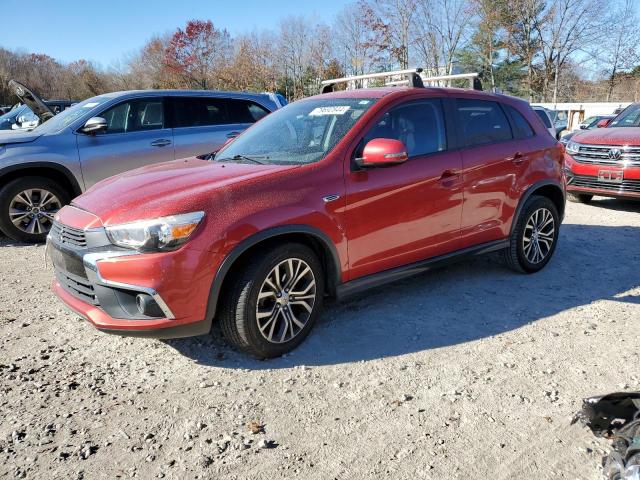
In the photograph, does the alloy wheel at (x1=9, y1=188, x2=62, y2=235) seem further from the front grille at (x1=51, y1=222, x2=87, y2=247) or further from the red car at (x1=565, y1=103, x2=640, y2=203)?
the red car at (x1=565, y1=103, x2=640, y2=203)

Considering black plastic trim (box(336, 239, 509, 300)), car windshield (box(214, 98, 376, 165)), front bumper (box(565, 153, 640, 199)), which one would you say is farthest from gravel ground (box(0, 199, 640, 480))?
front bumper (box(565, 153, 640, 199))

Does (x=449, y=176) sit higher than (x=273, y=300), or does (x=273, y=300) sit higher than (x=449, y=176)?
(x=449, y=176)

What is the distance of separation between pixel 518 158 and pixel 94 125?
4836 millimetres

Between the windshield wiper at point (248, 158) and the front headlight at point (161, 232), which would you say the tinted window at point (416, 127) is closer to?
the windshield wiper at point (248, 158)

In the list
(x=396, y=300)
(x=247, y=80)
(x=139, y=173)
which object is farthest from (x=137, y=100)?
(x=247, y=80)

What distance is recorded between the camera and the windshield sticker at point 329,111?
13.1ft

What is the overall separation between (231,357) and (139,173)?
1.55 metres

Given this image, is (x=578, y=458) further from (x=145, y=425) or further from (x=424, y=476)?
(x=145, y=425)

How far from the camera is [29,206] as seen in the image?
6.25 m

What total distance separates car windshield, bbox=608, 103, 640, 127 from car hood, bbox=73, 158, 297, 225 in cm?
797

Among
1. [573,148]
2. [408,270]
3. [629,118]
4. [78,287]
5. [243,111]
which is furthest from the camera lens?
[629,118]

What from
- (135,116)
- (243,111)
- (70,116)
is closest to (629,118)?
(243,111)

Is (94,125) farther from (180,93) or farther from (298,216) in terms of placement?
(298,216)

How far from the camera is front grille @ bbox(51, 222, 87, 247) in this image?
315cm
